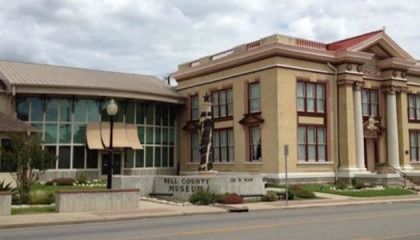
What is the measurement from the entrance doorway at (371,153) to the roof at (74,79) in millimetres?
16486

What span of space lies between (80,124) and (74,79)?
A: 3651 millimetres

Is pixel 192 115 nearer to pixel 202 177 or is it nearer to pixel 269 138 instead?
pixel 269 138

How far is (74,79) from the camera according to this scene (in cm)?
4434

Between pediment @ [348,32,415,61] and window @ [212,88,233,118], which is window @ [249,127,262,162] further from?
pediment @ [348,32,415,61]

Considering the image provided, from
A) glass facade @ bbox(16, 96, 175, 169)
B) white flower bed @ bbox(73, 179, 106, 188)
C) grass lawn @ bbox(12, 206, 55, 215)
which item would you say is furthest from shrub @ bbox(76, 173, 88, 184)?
grass lawn @ bbox(12, 206, 55, 215)

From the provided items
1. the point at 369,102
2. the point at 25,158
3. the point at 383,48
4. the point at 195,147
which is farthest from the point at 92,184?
the point at 383,48

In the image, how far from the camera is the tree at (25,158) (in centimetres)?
2520

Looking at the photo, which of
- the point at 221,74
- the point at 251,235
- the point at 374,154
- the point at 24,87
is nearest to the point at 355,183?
the point at 374,154

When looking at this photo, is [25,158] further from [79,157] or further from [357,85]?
[357,85]

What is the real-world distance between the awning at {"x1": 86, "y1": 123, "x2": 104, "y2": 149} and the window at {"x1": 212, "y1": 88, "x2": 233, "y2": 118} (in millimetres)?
Result: 9566

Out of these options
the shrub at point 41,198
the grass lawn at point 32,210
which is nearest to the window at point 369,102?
the shrub at point 41,198

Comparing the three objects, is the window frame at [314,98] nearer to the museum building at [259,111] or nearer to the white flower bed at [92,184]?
the museum building at [259,111]

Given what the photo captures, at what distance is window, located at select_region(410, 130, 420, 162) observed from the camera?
157ft

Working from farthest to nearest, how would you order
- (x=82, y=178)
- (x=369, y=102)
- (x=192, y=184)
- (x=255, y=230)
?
1. (x=369, y=102)
2. (x=82, y=178)
3. (x=192, y=184)
4. (x=255, y=230)
